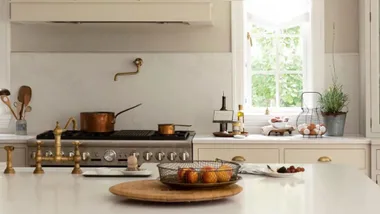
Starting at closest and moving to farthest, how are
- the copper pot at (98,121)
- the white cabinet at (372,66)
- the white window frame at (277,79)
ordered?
the white cabinet at (372,66)
the copper pot at (98,121)
the white window frame at (277,79)

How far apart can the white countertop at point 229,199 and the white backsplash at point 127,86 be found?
2.31m

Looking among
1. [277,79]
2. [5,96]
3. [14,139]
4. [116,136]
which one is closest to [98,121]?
[116,136]

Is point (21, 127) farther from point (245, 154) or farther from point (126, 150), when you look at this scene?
point (245, 154)

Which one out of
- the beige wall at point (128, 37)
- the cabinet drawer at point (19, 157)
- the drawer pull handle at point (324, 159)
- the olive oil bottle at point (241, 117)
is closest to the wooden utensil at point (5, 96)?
the beige wall at point (128, 37)

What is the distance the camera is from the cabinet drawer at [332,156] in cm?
446

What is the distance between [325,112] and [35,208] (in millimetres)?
3197

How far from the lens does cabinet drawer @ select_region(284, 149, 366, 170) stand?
446 centimetres

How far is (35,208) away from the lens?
210 centimetres

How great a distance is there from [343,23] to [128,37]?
183 cm

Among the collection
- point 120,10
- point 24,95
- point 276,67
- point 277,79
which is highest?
point 120,10

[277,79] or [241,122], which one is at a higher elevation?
[277,79]

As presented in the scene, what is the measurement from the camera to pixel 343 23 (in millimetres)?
5074

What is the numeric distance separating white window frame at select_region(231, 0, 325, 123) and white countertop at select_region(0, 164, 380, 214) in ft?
7.59

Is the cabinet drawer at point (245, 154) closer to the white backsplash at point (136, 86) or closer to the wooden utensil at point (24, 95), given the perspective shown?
the white backsplash at point (136, 86)
